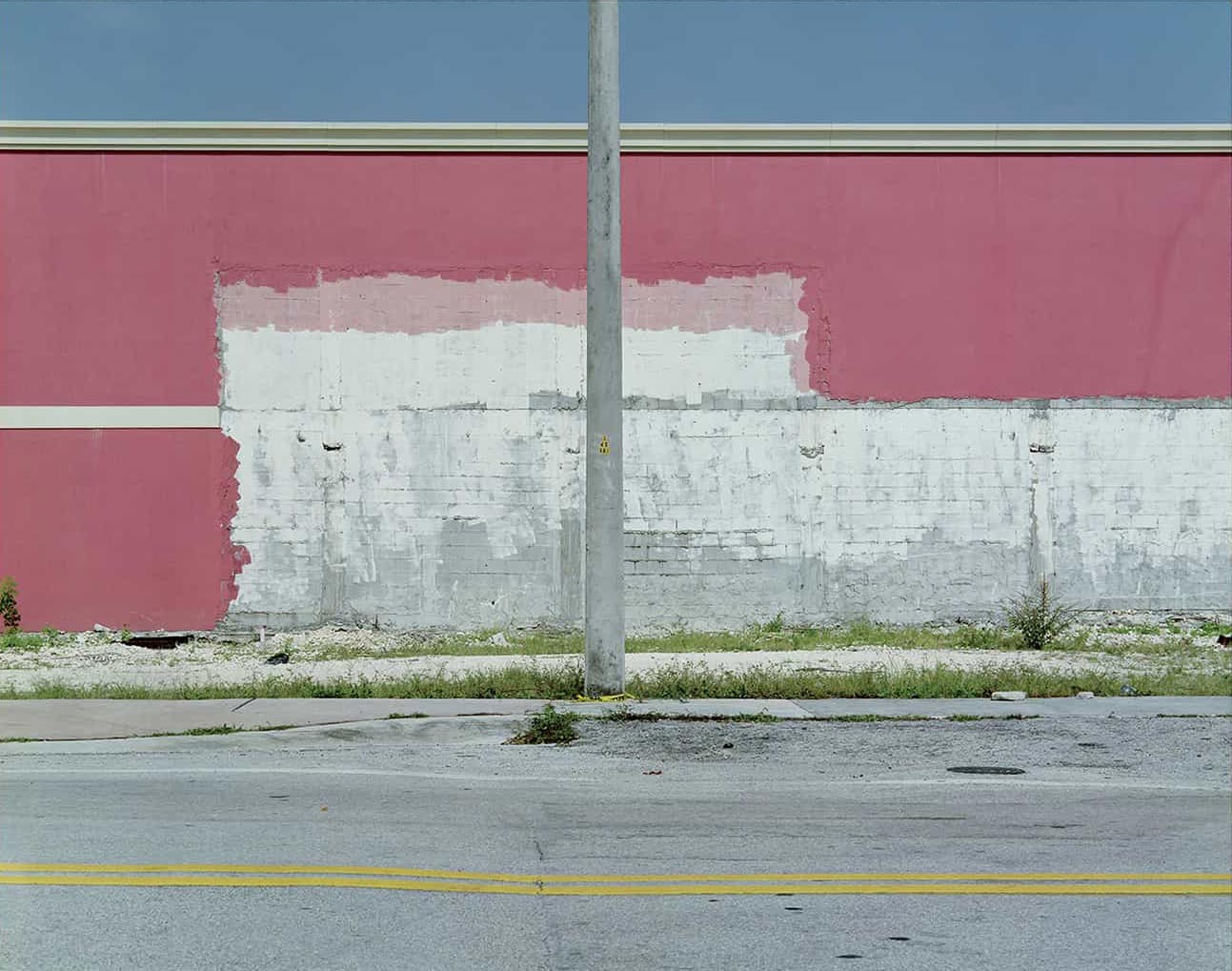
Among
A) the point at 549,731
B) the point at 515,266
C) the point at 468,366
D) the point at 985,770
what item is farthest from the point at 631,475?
the point at 985,770

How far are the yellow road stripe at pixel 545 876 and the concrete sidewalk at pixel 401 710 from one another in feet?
15.3

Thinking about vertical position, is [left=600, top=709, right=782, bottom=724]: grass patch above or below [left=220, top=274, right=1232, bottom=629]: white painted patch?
below

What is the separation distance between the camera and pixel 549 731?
1135 cm

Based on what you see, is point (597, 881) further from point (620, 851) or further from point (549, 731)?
point (549, 731)

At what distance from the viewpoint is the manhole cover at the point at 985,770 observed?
9969mm

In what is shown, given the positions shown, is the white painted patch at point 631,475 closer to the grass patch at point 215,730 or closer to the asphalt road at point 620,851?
the grass patch at point 215,730

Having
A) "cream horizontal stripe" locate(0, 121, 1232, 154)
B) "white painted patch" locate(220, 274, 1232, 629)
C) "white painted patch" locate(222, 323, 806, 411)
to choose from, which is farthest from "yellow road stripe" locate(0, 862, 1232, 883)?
"cream horizontal stripe" locate(0, 121, 1232, 154)

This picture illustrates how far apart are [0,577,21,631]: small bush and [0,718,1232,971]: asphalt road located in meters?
9.67

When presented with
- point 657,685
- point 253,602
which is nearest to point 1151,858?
point 657,685

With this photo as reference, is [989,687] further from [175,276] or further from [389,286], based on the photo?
[175,276]

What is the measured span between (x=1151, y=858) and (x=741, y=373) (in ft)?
44.7

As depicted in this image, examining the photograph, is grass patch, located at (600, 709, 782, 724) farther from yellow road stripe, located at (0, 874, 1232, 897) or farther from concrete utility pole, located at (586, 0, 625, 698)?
yellow road stripe, located at (0, 874, 1232, 897)

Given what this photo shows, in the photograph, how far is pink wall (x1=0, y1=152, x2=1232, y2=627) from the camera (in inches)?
794

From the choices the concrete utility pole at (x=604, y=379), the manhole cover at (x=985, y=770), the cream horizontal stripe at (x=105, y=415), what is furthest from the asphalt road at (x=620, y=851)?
the cream horizontal stripe at (x=105, y=415)
